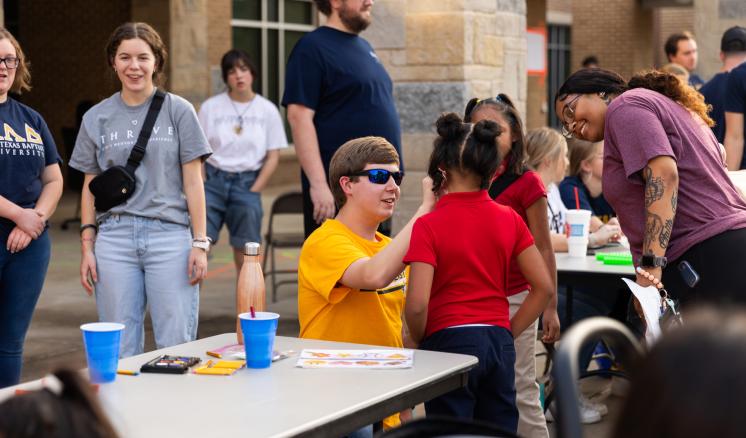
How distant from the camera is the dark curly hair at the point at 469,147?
3.41 meters

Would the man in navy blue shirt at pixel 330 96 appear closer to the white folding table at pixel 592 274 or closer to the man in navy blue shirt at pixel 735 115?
the white folding table at pixel 592 274

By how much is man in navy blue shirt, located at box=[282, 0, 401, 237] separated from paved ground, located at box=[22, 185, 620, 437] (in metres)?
1.28

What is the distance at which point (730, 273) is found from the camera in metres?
3.48

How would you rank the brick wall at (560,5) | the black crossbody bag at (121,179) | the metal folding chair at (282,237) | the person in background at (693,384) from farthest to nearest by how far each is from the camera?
the brick wall at (560,5), the metal folding chair at (282,237), the black crossbody bag at (121,179), the person in background at (693,384)

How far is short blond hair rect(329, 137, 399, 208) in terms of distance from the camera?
360 centimetres

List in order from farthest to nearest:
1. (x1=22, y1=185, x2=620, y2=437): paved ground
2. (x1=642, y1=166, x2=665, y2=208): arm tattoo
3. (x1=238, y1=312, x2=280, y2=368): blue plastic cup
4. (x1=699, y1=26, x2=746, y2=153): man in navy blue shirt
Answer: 1. (x1=699, y1=26, x2=746, y2=153): man in navy blue shirt
2. (x1=22, y1=185, x2=620, y2=437): paved ground
3. (x1=642, y1=166, x2=665, y2=208): arm tattoo
4. (x1=238, y1=312, x2=280, y2=368): blue plastic cup

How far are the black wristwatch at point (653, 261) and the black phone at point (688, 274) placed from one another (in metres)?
0.06

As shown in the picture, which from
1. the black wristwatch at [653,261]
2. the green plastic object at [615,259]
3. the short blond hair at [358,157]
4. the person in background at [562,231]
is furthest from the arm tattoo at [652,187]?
the person in background at [562,231]

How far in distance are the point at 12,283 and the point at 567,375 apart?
3.45 metres

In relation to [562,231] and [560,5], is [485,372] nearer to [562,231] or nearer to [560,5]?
[562,231]

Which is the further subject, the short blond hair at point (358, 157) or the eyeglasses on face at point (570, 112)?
the eyeglasses on face at point (570, 112)

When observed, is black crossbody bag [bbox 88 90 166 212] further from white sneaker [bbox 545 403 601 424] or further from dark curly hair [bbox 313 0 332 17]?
white sneaker [bbox 545 403 601 424]

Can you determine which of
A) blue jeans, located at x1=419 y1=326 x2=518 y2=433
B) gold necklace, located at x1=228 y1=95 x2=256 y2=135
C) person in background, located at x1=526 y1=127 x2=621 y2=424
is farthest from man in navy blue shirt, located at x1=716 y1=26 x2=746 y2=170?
blue jeans, located at x1=419 y1=326 x2=518 y2=433

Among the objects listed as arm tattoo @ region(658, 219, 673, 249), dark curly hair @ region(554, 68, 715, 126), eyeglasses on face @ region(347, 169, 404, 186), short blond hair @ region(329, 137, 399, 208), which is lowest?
arm tattoo @ region(658, 219, 673, 249)
